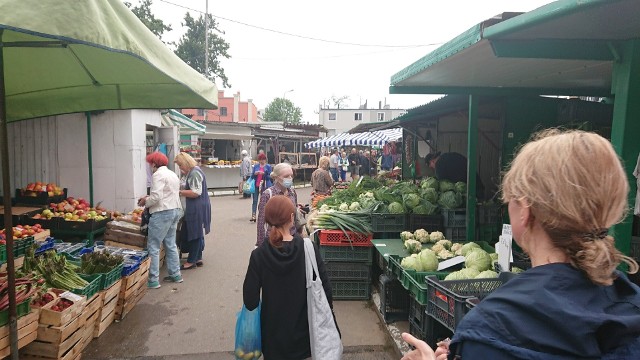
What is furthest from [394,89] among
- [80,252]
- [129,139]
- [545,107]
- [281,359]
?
[129,139]

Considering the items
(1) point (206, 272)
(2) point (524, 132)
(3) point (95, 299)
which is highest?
(2) point (524, 132)

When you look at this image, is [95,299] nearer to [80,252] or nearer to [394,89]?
[80,252]

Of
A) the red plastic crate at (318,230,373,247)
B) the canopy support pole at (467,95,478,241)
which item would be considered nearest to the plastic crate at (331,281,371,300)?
the red plastic crate at (318,230,373,247)

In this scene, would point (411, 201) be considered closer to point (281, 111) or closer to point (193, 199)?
point (193, 199)

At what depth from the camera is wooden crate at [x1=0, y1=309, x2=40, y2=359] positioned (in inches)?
124

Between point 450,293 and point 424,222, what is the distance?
2.94m

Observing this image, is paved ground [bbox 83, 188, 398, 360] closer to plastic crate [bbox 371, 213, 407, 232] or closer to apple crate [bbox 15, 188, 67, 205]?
plastic crate [bbox 371, 213, 407, 232]

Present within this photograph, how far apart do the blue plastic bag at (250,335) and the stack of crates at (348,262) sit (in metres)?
2.72

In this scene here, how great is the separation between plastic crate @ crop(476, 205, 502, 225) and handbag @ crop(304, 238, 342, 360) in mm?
3626

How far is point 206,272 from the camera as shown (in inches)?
289

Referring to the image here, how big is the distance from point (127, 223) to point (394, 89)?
495 centimetres

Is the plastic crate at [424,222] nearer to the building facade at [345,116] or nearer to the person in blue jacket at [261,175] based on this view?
the person in blue jacket at [261,175]

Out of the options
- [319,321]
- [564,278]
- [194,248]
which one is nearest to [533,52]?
[319,321]

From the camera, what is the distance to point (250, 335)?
10.1 feet
